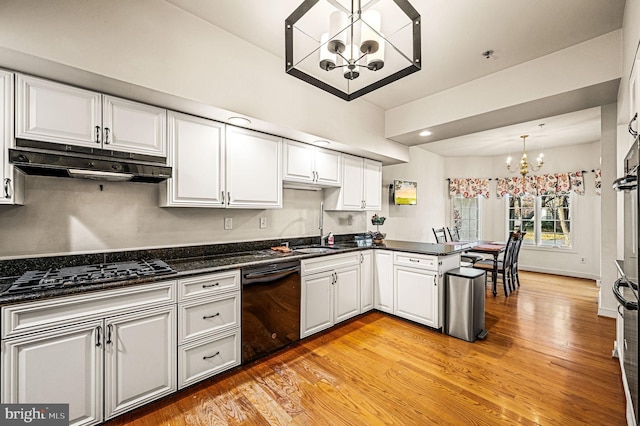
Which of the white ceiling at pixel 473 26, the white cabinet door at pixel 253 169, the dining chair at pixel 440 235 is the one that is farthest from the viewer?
the dining chair at pixel 440 235

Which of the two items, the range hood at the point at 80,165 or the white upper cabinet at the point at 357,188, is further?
the white upper cabinet at the point at 357,188

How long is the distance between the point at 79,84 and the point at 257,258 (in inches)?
70.8

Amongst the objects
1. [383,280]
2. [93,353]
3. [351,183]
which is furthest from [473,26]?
[93,353]

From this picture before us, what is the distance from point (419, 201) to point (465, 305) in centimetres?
347

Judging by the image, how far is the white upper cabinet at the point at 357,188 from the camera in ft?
12.2

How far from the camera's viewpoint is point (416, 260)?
127 inches

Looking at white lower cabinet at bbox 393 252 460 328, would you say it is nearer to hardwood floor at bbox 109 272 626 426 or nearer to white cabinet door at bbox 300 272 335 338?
hardwood floor at bbox 109 272 626 426

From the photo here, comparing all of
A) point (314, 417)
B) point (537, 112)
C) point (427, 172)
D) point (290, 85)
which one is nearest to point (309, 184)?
point (290, 85)

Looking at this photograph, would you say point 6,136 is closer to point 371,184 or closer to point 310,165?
point 310,165

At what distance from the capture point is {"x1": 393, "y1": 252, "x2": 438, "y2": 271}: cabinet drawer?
3081 mm

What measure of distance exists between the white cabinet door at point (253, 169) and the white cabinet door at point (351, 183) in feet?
3.43

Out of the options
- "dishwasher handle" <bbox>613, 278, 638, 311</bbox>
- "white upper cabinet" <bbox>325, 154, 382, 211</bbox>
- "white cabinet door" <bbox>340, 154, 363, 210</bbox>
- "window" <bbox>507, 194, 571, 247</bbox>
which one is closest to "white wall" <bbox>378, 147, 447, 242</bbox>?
"white upper cabinet" <bbox>325, 154, 382, 211</bbox>

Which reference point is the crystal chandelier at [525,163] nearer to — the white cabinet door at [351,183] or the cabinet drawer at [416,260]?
the white cabinet door at [351,183]

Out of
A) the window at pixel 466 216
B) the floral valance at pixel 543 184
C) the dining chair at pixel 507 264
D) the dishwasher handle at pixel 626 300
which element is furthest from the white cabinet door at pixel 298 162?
the floral valance at pixel 543 184
